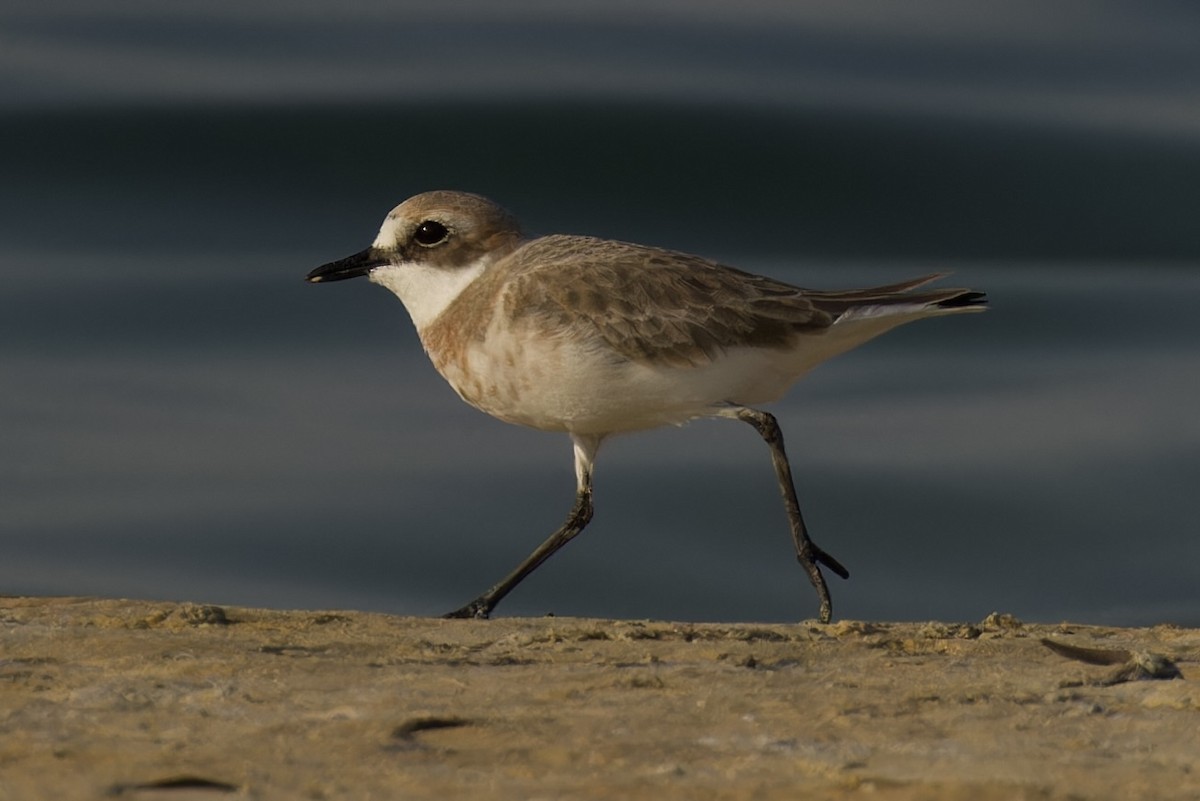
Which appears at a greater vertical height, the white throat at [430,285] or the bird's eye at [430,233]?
the bird's eye at [430,233]

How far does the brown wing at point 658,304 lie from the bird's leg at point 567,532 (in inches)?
25.3

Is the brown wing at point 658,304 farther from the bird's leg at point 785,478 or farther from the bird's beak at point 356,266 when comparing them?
the bird's beak at point 356,266

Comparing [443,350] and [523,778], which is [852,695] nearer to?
[523,778]

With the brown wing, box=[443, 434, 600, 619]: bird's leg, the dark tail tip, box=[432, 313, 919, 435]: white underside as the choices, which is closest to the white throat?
the brown wing

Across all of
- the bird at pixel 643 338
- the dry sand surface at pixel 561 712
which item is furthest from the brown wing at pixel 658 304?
the dry sand surface at pixel 561 712

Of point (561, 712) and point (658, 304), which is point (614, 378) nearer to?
point (658, 304)

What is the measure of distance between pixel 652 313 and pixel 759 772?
310 centimetres

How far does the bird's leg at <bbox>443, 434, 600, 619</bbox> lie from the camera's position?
696cm

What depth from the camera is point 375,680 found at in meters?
4.43

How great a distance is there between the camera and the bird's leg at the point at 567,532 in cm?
696

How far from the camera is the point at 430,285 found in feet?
23.9

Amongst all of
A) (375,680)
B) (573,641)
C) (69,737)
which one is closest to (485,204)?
(573,641)

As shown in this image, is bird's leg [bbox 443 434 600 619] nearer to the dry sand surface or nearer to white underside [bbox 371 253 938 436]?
white underside [bbox 371 253 938 436]

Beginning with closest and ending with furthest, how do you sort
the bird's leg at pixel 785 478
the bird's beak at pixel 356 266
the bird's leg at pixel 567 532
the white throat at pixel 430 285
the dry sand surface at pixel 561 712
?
the dry sand surface at pixel 561 712, the bird's leg at pixel 785 478, the bird's leg at pixel 567 532, the white throat at pixel 430 285, the bird's beak at pixel 356 266
